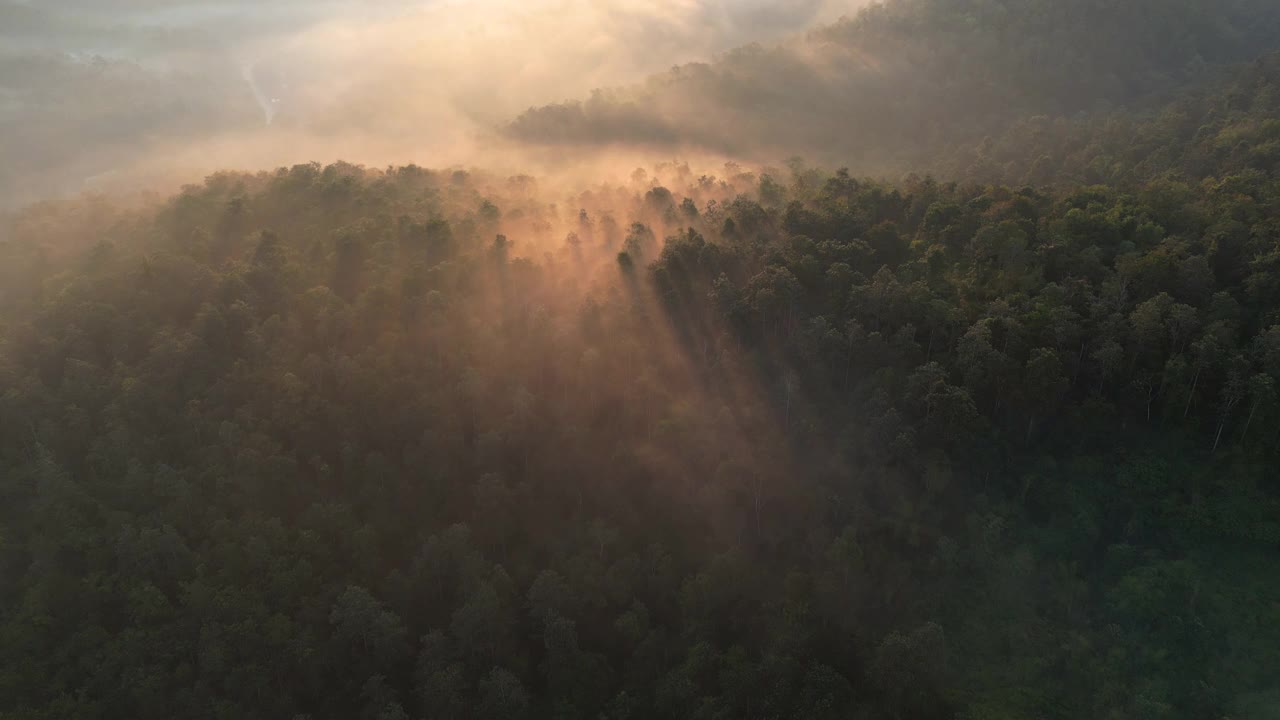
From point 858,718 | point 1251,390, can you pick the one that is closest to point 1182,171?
point 1251,390

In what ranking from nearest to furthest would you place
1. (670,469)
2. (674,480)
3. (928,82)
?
(674,480) → (670,469) → (928,82)

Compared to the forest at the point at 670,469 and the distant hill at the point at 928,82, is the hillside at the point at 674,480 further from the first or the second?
the distant hill at the point at 928,82

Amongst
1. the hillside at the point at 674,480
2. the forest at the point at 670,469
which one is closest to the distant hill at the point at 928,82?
the forest at the point at 670,469

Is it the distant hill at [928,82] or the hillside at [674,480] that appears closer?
the hillside at [674,480]

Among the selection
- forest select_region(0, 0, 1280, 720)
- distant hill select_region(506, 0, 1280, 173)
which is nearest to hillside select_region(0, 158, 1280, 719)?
Result: forest select_region(0, 0, 1280, 720)

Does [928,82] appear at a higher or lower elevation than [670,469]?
higher

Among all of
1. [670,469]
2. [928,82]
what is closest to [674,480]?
[670,469]

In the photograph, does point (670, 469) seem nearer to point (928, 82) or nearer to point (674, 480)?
point (674, 480)

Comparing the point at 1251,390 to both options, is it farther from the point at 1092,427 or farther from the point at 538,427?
the point at 538,427
